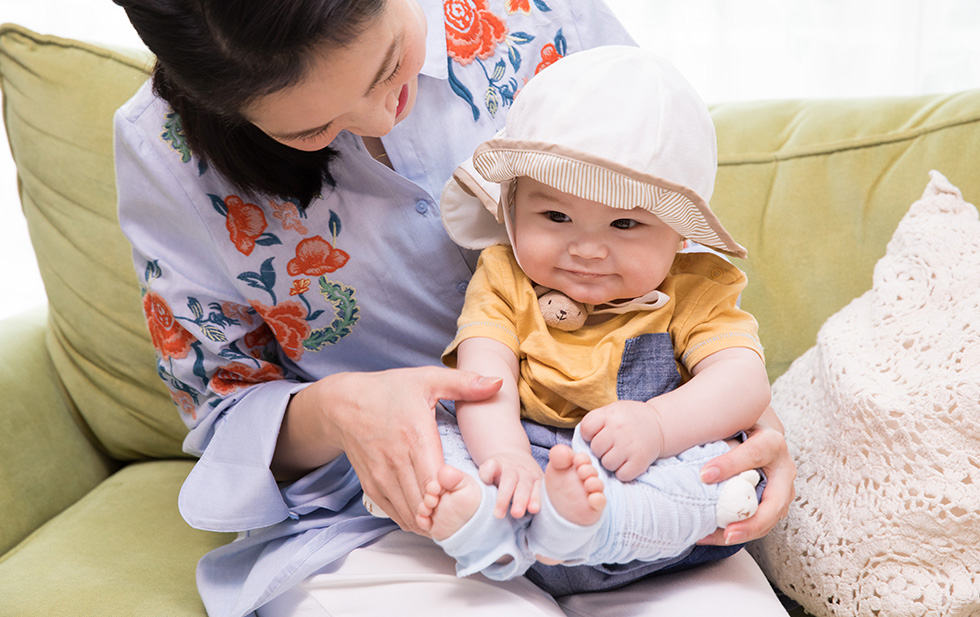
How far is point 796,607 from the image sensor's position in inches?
44.1

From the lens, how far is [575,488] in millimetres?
712

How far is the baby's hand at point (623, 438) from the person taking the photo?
Result: 2.60 ft

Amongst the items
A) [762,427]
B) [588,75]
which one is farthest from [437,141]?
[762,427]

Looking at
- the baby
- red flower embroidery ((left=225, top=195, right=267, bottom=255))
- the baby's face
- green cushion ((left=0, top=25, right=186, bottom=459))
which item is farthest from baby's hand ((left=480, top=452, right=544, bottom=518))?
green cushion ((left=0, top=25, right=186, bottom=459))

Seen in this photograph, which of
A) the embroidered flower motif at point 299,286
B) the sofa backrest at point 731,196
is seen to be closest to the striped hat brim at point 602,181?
the embroidered flower motif at point 299,286

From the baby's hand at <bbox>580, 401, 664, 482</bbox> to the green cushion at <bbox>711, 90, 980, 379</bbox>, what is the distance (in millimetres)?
610

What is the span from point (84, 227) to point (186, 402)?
1.40 ft

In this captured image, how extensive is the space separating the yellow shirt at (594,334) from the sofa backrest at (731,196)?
422 mm

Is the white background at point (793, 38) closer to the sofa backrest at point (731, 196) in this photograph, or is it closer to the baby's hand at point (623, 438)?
the sofa backrest at point (731, 196)

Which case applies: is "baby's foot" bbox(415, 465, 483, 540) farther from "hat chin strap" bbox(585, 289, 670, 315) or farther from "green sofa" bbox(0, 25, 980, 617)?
"green sofa" bbox(0, 25, 980, 617)

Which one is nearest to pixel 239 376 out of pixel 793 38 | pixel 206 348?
pixel 206 348

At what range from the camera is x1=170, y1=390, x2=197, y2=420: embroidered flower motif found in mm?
1125

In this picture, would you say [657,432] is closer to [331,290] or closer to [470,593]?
[470,593]

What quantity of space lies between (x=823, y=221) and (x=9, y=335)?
1.46 meters
